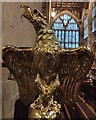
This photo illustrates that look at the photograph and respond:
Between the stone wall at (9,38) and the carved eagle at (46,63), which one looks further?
the stone wall at (9,38)

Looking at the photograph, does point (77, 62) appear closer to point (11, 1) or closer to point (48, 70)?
point (48, 70)

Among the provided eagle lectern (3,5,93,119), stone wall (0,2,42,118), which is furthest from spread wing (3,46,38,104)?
stone wall (0,2,42,118)

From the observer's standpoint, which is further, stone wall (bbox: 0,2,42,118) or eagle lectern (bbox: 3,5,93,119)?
stone wall (bbox: 0,2,42,118)

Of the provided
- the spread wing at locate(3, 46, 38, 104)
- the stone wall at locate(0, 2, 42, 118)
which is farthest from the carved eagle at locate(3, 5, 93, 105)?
the stone wall at locate(0, 2, 42, 118)

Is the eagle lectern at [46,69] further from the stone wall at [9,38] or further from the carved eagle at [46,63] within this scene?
the stone wall at [9,38]

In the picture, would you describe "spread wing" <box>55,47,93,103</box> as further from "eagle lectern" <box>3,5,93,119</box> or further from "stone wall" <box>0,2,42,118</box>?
"stone wall" <box>0,2,42,118</box>

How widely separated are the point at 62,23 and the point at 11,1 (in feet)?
37.2

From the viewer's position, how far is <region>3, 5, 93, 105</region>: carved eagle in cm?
56

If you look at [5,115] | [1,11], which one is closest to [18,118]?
[5,115]

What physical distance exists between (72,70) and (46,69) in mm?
62

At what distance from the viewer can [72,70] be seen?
59 cm

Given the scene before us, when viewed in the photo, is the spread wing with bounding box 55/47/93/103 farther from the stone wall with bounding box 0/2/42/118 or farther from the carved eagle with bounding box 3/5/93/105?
the stone wall with bounding box 0/2/42/118

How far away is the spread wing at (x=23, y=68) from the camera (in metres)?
0.58

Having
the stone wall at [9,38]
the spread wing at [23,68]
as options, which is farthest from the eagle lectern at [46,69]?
the stone wall at [9,38]
